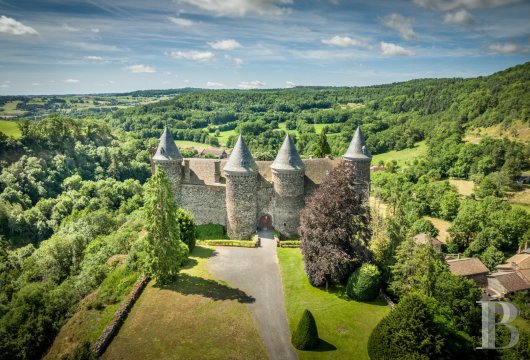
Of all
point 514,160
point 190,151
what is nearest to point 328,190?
point 514,160

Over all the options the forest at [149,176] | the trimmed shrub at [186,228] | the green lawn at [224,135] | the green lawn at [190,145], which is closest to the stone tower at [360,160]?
the forest at [149,176]

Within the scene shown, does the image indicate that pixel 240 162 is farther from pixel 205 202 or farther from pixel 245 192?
pixel 205 202

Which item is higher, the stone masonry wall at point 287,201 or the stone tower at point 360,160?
the stone tower at point 360,160

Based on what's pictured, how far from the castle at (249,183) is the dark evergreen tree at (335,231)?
9110 millimetres

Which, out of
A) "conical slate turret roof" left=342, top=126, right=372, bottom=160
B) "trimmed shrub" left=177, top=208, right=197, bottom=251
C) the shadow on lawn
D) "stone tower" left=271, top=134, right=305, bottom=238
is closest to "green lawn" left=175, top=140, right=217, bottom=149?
"stone tower" left=271, top=134, right=305, bottom=238

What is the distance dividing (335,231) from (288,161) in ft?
38.0

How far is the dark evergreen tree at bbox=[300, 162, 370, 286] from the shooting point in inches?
1079

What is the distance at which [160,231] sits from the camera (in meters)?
27.6

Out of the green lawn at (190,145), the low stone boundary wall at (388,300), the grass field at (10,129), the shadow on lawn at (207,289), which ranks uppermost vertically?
the grass field at (10,129)

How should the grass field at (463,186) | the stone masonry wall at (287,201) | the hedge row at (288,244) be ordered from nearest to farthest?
the hedge row at (288,244)
the stone masonry wall at (287,201)
the grass field at (463,186)

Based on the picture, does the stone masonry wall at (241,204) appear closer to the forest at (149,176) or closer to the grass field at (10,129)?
the forest at (149,176)

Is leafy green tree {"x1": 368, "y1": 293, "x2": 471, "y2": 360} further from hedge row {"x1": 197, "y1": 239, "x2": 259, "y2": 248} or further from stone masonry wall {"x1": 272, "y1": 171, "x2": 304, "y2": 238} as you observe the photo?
stone masonry wall {"x1": 272, "y1": 171, "x2": 304, "y2": 238}

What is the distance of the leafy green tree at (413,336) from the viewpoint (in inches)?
787

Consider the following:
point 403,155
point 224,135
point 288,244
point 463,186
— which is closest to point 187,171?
point 288,244
